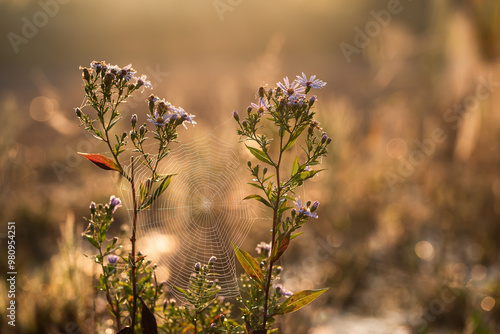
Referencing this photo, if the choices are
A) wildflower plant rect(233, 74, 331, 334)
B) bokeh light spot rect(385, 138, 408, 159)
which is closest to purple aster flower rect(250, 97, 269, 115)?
wildflower plant rect(233, 74, 331, 334)

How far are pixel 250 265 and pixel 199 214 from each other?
340 cm

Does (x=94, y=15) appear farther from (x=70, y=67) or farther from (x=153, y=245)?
(x=153, y=245)

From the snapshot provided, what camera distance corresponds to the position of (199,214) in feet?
15.2

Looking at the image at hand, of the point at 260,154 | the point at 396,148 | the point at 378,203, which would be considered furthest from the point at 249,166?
the point at 396,148

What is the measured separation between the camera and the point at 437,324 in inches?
123

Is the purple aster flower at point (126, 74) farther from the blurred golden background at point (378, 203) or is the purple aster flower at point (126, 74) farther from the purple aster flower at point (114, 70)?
the blurred golden background at point (378, 203)

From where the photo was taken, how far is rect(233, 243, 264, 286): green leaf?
1.27 metres

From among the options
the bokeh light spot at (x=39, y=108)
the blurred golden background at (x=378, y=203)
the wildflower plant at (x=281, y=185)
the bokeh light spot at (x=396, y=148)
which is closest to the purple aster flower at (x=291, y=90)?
the wildflower plant at (x=281, y=185)

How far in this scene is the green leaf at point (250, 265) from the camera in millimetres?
1270

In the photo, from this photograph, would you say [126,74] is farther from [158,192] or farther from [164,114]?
[158,192]

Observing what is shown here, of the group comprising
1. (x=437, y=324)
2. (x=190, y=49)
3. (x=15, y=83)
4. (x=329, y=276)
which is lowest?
(x=437, y=324)

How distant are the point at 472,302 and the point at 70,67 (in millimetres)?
22762

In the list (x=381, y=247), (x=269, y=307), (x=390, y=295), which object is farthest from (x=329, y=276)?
(x=269, y=307)

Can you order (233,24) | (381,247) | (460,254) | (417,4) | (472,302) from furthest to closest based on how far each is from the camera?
(233,24) → (417,4) → (381,247) → (460,254) → (472,302)
